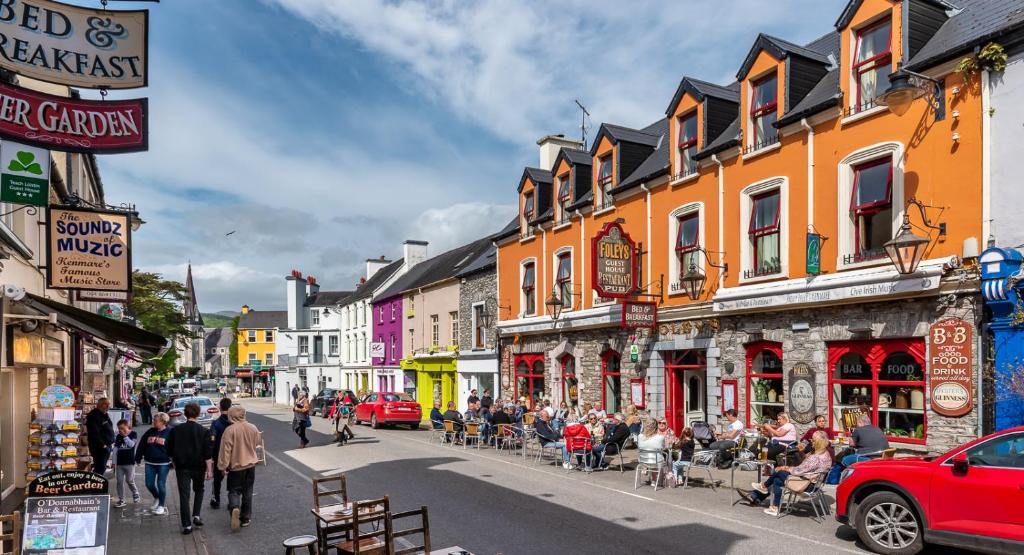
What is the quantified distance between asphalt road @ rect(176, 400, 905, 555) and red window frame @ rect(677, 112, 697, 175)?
810cm

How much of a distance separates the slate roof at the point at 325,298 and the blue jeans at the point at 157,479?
5347 cm

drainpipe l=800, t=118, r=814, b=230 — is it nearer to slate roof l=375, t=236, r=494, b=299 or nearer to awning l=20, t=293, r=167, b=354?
awning l=20, t=293, r=167, b=354

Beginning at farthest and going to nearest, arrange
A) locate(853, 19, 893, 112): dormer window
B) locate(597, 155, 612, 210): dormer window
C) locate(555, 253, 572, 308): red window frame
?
locate(555, 253, 572, 308): red window frame < locate(597, 155, 612, 210): dormer window < locate(853, 19, 893, 112): dormer window

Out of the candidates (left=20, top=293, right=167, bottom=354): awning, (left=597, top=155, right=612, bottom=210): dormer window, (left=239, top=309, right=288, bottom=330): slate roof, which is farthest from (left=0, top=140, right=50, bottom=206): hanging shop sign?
(left=239, top=309, right=288, bottom=330): slate roof

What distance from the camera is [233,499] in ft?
33.3

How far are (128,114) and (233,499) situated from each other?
542cm

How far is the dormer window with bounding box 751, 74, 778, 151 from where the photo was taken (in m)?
16.2

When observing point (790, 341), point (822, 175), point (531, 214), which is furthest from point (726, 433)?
point (531, 214)

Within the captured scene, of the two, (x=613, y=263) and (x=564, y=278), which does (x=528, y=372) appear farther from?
(x=613, y=263)

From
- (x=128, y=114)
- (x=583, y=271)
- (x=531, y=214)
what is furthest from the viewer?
(x=531, y=214)

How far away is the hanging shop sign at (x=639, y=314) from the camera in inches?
738

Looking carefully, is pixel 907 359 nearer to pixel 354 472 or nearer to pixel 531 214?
pixel 354 472

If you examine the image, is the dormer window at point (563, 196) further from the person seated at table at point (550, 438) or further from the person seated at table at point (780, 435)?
the person seated at table at point (780, 435)

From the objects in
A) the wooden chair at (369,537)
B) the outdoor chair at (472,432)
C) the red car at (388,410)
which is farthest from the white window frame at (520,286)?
the wooden chair at (369,537)
